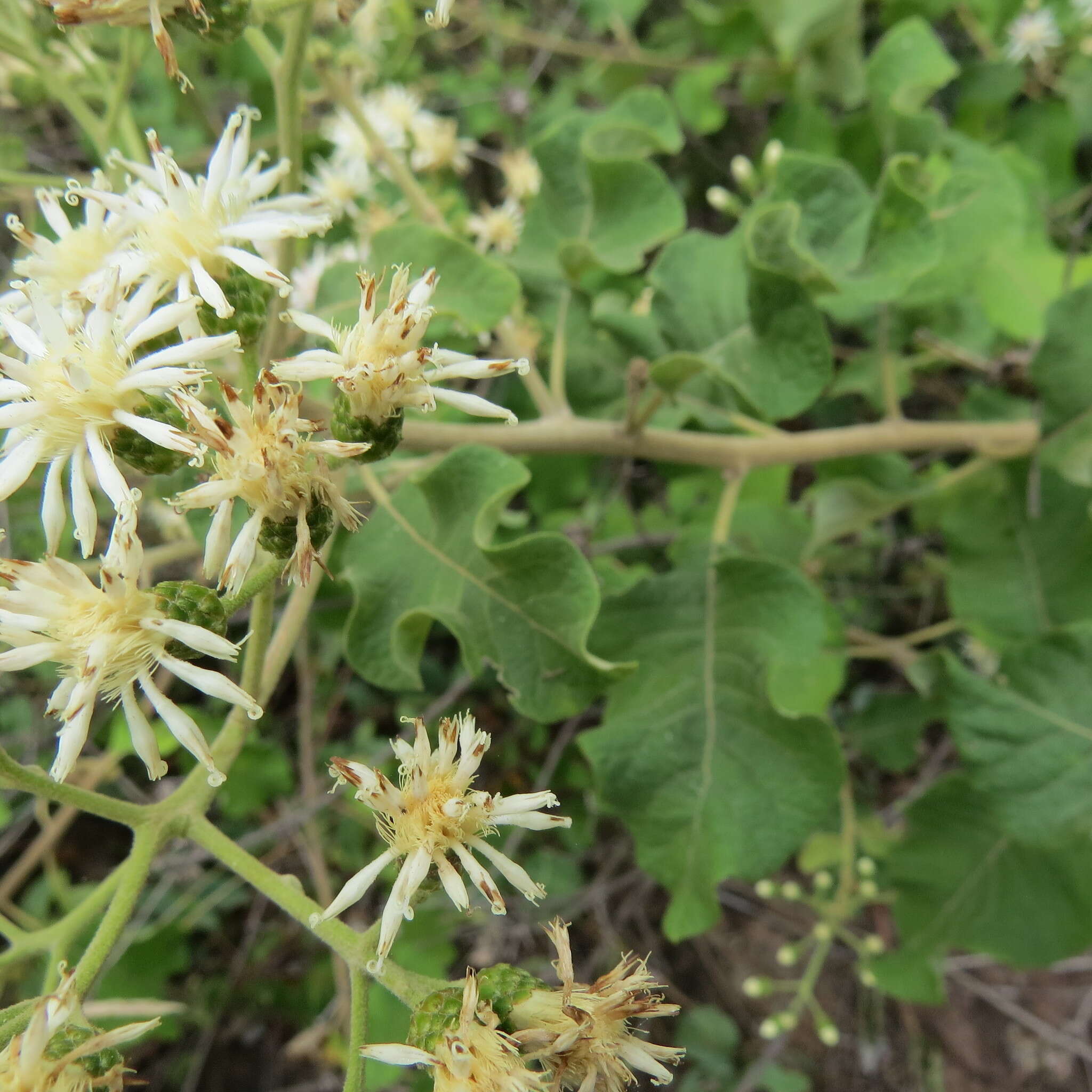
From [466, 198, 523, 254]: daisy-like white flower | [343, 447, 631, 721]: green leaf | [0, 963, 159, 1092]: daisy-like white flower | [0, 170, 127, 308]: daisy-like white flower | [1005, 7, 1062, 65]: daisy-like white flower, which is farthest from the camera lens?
[1005, 7, 1062, 65]: daisy-like white flower

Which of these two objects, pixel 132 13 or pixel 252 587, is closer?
pixel 252 587

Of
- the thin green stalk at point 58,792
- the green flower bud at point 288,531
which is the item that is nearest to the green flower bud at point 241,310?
the green flower bud at point 288,531

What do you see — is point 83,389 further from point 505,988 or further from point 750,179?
point 750,179

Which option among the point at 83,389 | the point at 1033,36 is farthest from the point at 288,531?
the point at 1033,36

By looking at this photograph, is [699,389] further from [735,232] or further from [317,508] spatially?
[317,508]

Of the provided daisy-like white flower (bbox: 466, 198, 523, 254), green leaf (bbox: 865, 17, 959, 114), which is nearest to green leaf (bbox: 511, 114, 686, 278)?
daisy-like white flower (bbox: 466, 198, 523, 254)

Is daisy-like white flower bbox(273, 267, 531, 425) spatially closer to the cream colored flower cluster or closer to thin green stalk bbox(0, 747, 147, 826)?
the cream colored flower cluster
